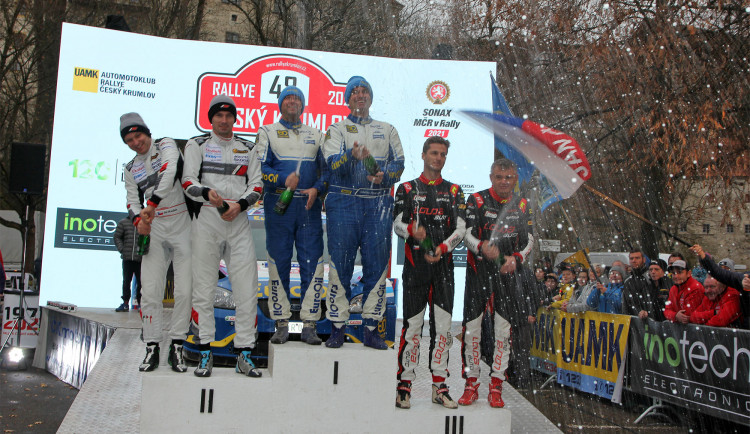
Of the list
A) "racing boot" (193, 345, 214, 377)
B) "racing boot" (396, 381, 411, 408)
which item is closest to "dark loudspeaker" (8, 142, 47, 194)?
"racing boot" (193, 345, 214, 377)

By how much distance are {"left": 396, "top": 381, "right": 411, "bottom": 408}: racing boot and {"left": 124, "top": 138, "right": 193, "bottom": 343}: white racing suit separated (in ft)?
4.93

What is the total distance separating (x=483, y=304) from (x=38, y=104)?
19939 mm

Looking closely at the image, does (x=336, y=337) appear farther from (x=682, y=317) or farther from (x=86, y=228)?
(x=86, y=228)

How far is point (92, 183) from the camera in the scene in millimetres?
9586

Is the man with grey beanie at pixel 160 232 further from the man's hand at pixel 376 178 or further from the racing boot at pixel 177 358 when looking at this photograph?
the man's hand at pixel 376 178

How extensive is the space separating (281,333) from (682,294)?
4385 millimetres

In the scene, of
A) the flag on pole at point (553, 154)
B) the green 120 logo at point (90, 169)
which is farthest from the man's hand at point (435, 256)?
the green 120 logo at point (90, 169)

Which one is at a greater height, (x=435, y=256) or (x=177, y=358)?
(x=435, y=256)

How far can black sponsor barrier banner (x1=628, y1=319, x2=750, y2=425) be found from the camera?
5695mm

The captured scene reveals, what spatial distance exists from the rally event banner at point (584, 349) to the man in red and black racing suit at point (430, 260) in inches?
134

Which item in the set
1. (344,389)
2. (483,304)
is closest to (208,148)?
(344,389)

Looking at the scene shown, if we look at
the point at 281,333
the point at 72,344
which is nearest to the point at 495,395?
the point at 281,333

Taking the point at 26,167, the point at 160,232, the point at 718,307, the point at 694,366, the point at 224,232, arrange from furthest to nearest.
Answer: the point at 26,167, the point at 718,307, the point at 694,366, the point at 160,232, the point at 224,232

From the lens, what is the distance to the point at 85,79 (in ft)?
31.6
